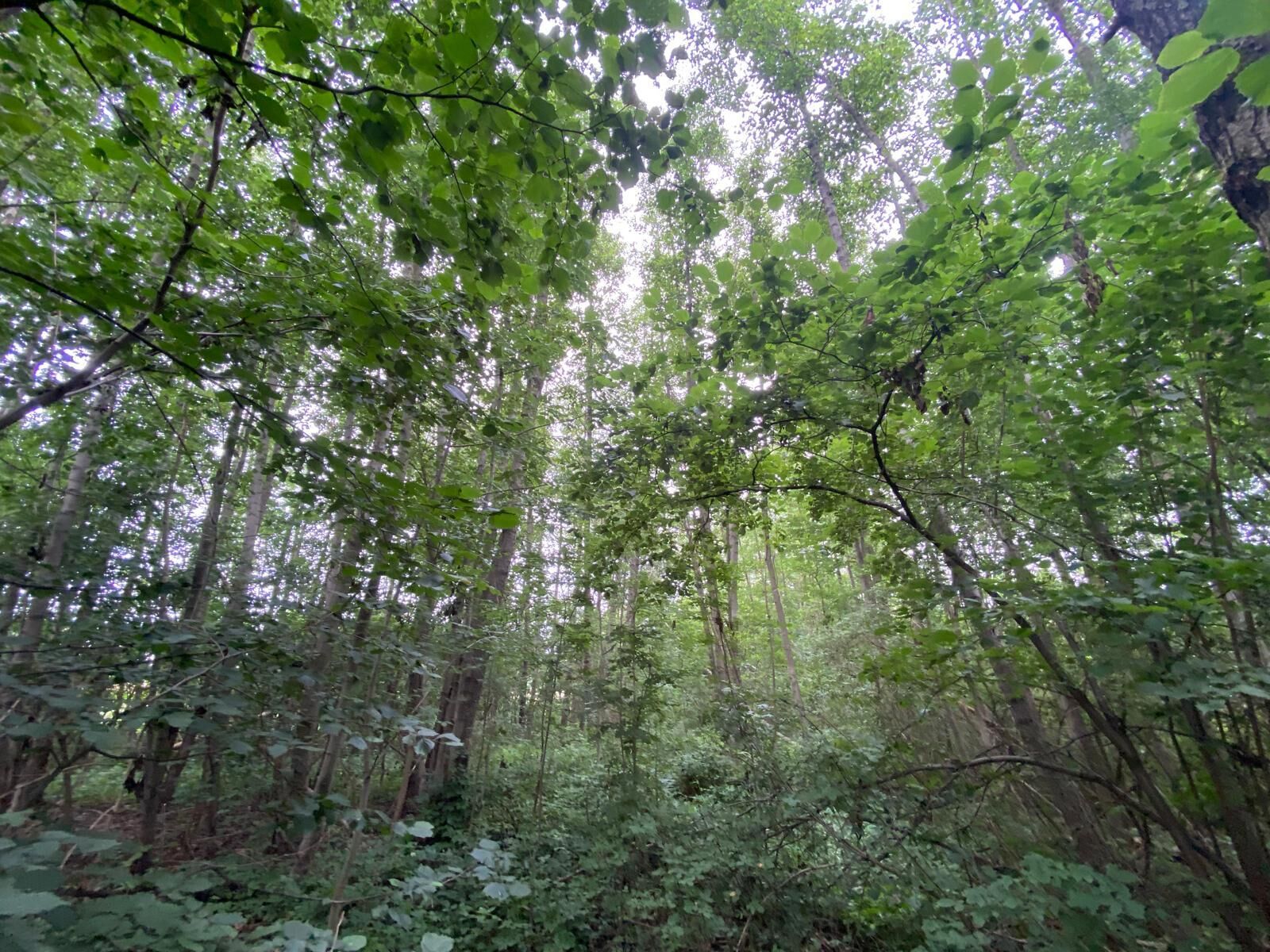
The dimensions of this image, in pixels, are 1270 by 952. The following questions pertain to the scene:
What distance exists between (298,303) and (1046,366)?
4012 millimetres

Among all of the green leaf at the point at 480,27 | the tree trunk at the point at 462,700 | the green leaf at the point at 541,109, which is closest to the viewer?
the green leaf at the point at 480,27

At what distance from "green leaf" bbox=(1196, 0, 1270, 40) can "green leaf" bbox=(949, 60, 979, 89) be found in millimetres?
800

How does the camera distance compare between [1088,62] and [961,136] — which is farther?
[1088,62]

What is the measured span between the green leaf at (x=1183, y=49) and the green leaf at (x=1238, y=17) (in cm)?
5

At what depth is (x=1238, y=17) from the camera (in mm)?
894

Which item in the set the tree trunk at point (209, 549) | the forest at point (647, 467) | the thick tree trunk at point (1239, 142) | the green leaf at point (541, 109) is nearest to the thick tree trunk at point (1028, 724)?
the forest at point (647, 467)

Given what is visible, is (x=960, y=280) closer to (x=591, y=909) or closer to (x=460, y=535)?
(x=460, y=535)

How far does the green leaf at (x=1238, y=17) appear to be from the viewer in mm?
882

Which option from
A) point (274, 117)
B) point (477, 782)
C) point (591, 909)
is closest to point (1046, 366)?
point (274, 117)

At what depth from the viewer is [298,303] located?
7.76 ft

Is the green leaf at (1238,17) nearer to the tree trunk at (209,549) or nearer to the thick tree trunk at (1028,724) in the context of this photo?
the thick tree trunk at (1028,724)

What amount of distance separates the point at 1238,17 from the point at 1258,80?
0.17 metres

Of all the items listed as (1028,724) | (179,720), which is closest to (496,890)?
(179,720)

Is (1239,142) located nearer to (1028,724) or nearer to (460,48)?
(460,48)
